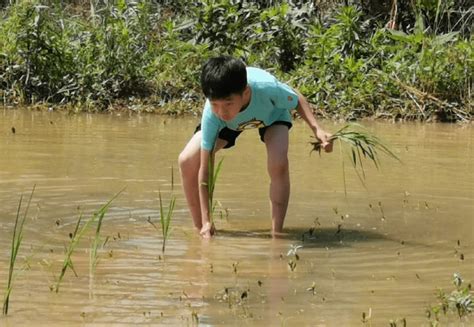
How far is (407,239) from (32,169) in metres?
3.21

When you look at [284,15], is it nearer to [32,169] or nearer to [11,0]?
[11,0]

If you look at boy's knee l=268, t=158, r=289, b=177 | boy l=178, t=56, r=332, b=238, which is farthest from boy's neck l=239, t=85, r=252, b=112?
boy's knee l=268, t=158, r=289, b=177

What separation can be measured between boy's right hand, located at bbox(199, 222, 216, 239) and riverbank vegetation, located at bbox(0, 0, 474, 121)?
560cm

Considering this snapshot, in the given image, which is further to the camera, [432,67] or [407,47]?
[407,47]

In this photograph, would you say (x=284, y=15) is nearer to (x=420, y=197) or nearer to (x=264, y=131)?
(x=420, y=197)

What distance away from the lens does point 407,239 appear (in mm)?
6348

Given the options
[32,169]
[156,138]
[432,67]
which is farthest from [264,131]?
[432,67]

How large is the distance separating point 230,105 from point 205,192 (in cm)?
58

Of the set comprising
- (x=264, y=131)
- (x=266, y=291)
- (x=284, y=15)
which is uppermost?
(x=284, y=15)

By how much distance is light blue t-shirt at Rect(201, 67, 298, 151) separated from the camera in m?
6.22

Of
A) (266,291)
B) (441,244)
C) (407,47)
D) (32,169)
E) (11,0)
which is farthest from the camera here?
(11,0)

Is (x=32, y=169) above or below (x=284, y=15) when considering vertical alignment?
below

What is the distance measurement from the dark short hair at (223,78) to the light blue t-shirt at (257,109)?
0.98 ft

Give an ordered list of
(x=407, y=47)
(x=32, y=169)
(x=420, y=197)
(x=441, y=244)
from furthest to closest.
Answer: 1. (x=407, y=47)
2. (x=32, y=169)
3. (x=420, y=197)
4. (x=441, y=244)
